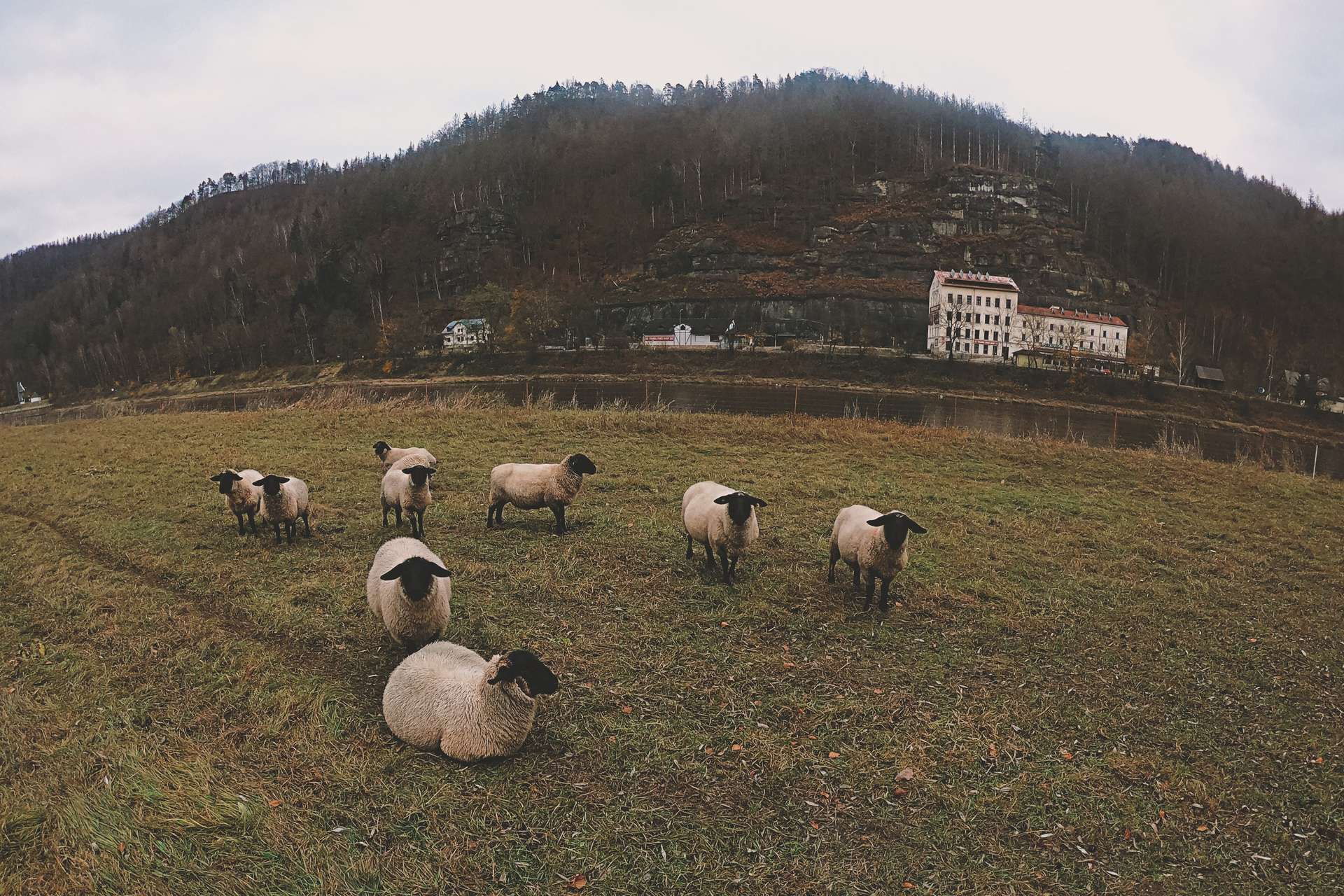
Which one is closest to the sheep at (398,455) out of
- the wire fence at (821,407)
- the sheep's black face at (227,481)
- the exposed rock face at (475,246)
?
the sheep's black face at (227,481)

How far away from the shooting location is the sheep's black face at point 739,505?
8578 millimetres

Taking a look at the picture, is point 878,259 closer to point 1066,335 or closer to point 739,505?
point 1066,335

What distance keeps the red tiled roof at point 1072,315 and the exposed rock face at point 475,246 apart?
10466cm

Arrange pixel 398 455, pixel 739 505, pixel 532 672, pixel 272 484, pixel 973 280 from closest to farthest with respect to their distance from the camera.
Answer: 1. pixel 532 672
2. pixel 739 505
3. pixel 272 484
4. pixel 398 455
5. pixel 973 280

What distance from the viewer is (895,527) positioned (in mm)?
8031

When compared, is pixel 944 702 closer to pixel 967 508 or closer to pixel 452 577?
pixel 452 577

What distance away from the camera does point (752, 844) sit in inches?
172

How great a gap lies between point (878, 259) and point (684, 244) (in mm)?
37406

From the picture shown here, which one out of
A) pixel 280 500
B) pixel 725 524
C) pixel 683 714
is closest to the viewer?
pixel 683 714

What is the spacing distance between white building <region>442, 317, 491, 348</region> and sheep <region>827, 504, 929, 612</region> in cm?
8245

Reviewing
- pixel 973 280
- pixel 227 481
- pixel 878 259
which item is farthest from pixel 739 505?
pixel 878 259

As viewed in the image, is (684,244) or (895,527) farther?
(684,244)

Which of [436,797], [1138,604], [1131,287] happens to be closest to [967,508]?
[1138,604]

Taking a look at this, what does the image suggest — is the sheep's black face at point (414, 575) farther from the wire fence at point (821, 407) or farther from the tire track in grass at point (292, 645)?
the wire fence at point (821, 407)
